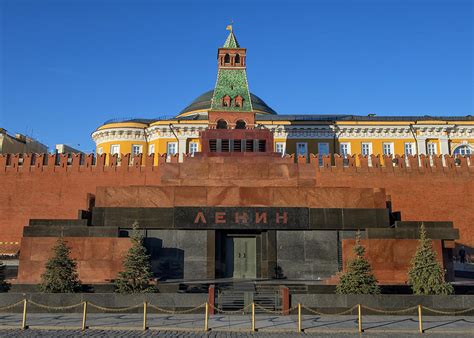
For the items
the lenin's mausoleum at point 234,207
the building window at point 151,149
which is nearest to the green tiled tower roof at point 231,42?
the lenin's mausoleum at point 234,207

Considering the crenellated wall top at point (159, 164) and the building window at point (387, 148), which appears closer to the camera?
the crenellated wall top at point (159, 164)

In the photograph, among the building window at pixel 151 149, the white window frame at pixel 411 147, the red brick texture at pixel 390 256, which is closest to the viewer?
the red brick texture at pixel 390 256

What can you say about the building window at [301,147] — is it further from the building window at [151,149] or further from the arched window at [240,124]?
the arched window at [240,124]

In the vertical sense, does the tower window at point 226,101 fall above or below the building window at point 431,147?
below

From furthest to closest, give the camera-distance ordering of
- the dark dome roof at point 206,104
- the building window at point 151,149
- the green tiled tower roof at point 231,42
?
the dark dome roof at point 206,104, the building window at point 151,149, the green tiled tower roof at point 231,42

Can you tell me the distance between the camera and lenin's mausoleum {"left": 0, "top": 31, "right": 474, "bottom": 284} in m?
16.8

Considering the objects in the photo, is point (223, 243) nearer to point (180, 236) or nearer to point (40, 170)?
point (180, 236)

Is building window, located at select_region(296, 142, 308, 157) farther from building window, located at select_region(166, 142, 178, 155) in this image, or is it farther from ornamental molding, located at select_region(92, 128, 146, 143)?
ornamental molding, located at select_region(92, 128, 146, 143)

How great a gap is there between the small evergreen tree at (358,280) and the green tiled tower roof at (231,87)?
15.3 meters

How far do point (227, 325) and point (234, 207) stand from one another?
22.9ft

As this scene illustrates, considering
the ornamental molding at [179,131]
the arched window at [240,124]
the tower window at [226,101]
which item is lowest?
the arched window at [240,124]

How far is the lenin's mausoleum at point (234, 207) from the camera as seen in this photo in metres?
16.8

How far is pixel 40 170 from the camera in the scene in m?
29.8

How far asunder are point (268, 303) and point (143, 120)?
30.7m
